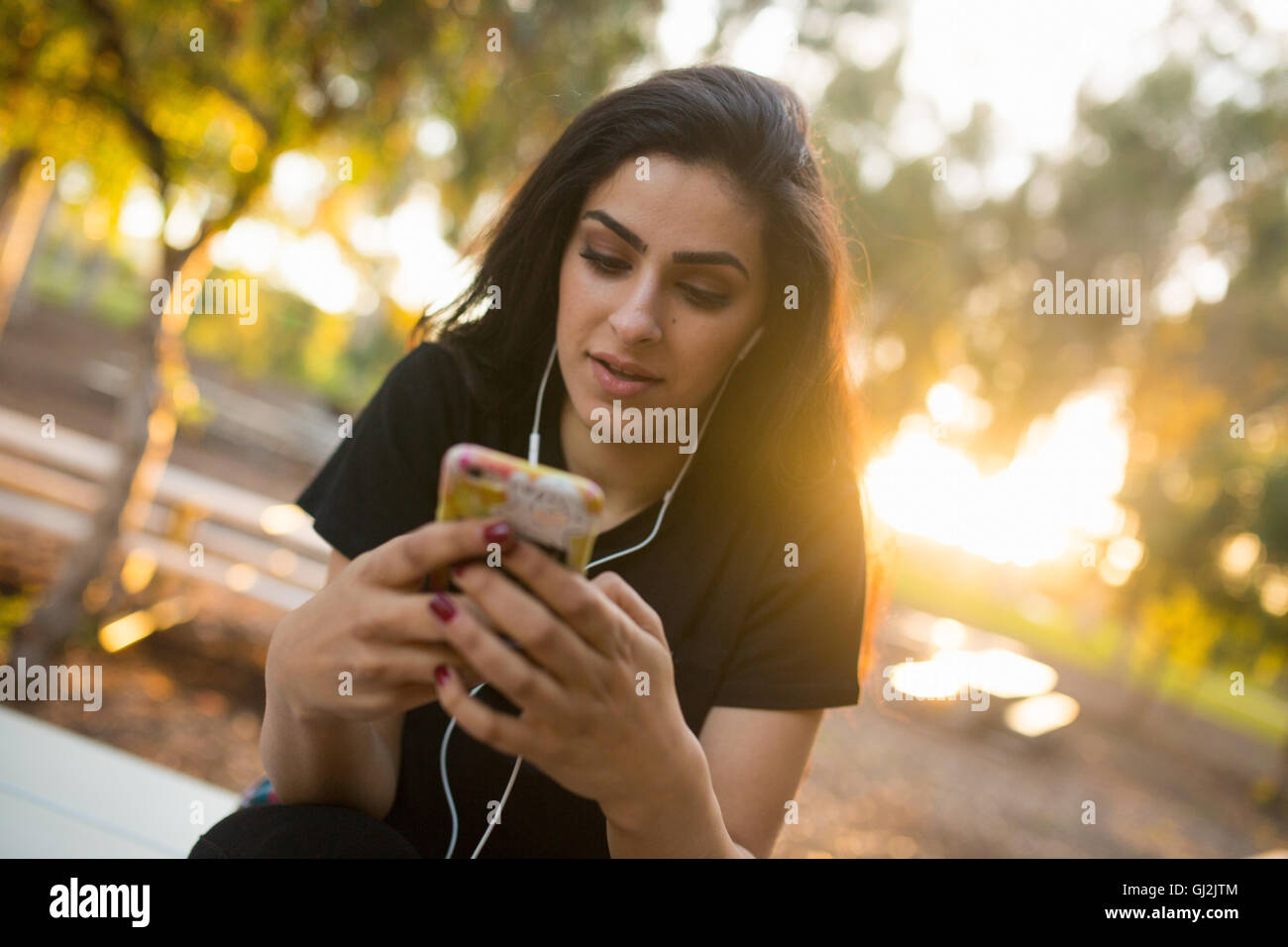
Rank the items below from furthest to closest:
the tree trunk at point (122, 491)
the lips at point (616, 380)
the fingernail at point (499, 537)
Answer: the tree trunk at point (122, 491) < the lips at point (616, 380) < the fingernail at point (499, 537)

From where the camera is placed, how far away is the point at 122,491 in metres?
4.34

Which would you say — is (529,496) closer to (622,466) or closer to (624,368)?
(624,368)

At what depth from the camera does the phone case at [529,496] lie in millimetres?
906

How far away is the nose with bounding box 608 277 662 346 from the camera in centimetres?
140

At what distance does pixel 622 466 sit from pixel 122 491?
371 centimetres

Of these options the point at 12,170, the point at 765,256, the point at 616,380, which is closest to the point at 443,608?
the point at 616,380

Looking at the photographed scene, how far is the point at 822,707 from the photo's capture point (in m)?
1.52

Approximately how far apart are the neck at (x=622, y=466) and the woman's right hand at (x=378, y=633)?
0.65 metres

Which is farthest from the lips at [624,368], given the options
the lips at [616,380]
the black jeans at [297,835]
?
the black jeans at [297,835]

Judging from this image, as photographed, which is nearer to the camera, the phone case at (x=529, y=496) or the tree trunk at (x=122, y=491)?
the phone case at (x=529, y=496)

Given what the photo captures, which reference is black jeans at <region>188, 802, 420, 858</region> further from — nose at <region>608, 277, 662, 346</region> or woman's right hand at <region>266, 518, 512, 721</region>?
nose at <region>608, 277, 662, 346</region>

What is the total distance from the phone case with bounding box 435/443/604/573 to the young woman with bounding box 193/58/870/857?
0.27m

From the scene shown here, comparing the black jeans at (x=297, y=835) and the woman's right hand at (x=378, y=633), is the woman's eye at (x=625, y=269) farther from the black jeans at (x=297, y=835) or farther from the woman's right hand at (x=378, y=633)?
the black jeans at (x=297, y=835)

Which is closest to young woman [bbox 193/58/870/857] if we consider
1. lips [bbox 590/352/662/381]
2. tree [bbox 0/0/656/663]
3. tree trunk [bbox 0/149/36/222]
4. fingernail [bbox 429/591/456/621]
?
lips [bbox 590/352/662/381]
